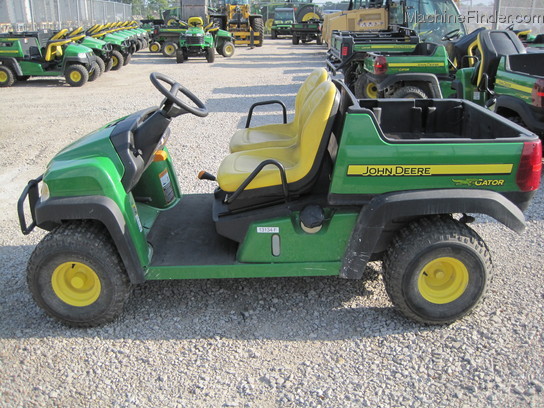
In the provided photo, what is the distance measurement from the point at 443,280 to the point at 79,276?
2244 mm

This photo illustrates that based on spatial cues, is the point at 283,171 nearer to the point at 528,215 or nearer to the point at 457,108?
the point at 457,108

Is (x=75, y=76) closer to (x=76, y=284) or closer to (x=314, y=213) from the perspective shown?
(x=76, y=284)

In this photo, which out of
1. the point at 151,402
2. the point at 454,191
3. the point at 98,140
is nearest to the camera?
the point at 151,402

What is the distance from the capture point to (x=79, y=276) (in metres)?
3.30

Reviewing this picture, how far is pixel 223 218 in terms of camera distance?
3432mm

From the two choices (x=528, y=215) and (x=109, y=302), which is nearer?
(x=109, y=302)

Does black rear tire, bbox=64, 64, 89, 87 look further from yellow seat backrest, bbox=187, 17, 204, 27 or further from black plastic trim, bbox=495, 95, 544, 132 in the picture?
black plastic trim, bbox=495, 95, 544, 132

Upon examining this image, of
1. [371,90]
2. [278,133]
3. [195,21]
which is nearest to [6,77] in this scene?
[195,21]

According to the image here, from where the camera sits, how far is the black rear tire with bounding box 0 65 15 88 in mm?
12711

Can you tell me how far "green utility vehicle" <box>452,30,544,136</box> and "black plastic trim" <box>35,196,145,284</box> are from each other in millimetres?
4411

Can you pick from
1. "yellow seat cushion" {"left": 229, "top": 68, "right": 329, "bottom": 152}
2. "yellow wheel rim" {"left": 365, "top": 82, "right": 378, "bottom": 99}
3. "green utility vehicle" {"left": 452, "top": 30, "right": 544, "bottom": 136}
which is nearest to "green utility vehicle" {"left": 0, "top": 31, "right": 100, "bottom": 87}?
"yellow wheel rim" {"left": 365, "top": 82, "right": 378, "bottom": 99}

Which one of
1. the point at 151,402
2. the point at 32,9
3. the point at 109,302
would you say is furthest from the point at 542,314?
the point at 32,9

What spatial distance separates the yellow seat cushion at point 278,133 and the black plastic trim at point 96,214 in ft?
4.75

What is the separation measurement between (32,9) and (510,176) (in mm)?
23178
